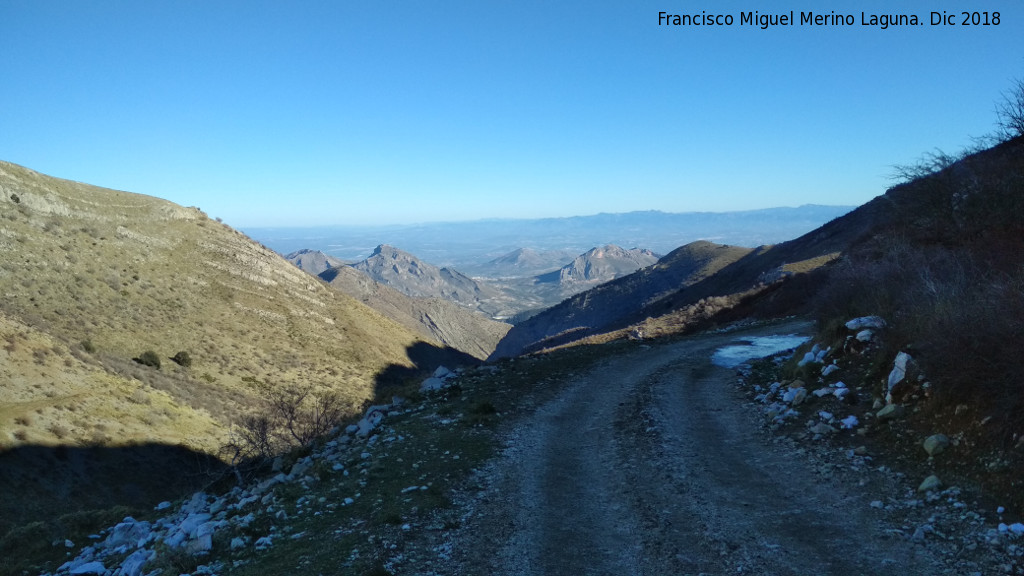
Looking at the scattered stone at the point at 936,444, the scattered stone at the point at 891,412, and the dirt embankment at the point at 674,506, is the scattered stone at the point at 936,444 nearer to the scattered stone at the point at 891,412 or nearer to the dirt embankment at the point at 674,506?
the dirt embankment at the point at 674,506

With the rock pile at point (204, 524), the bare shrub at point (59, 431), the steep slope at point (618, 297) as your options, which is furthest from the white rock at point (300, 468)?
the steep slope at point (618, 297)

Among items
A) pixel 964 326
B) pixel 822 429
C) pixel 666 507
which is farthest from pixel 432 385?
pixel 964 326

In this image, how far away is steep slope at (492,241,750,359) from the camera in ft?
338

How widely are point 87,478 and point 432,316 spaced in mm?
131899

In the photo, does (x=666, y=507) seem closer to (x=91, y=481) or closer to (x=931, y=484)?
(x=931, y=484)

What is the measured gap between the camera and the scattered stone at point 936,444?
8.38 meters

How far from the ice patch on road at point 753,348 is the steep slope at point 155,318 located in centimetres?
2873

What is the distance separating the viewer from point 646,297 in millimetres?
108875

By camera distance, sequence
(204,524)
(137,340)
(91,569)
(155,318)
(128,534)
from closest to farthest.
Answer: (204,524) < (91,569) < (128,534) < (137,340) < (155,318)

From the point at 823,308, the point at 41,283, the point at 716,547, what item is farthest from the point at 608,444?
the point at 41,283

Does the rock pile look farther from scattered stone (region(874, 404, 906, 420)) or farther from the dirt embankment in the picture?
scattered stone (region(874, 404, 906, 420))

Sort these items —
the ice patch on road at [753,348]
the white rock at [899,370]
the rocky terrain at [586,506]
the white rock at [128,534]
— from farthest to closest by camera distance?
the ice patch on road at [753,348]
the white rock at [128,534]
the white rock at [899,370]
the rocky terrain at [586,506]

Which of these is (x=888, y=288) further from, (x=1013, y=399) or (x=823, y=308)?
(x=1013, y=399)

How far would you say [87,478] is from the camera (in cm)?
2319
